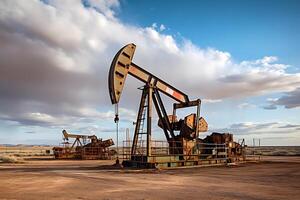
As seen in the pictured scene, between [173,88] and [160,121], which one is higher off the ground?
[173,88]

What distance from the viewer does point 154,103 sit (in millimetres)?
16688

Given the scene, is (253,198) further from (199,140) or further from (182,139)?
(199,140)

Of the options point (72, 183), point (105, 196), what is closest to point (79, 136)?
point (72, 183)

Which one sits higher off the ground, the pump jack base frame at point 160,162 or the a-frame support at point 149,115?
the a-frame support at point 149,115

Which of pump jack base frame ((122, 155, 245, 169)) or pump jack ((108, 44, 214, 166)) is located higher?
pump jack ((108, 44, 214, 166))

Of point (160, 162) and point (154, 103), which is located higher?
point (154, 103)

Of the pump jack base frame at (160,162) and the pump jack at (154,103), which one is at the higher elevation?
the pump jack at (154,103)

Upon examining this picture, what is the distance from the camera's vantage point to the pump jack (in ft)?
47.6

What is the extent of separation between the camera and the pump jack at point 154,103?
47.6 feet

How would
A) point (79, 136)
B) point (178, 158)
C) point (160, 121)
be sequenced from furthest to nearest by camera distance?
point (79, 136) → point (160, 121) → point (178, 158)

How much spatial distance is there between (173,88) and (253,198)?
36.1 ft

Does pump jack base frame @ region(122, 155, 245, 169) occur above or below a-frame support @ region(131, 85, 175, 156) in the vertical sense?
below

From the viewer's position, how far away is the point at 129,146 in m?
16.7

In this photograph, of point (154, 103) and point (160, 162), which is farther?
point (154, 103)
